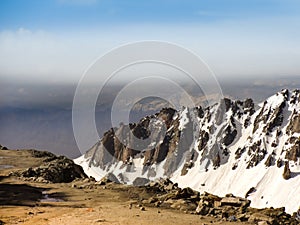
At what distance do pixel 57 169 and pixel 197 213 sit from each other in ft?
109

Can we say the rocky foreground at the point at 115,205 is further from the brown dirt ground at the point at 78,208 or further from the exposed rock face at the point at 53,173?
the exposed rock face at the point at 53,173

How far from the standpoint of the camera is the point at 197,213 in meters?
Answer: 35.8

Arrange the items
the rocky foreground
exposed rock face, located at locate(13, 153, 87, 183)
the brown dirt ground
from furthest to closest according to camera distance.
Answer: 1. exposed rock face, located at locate(13, 153, 87, 183)
2. the rocky foreground
3. the brown dirt ground

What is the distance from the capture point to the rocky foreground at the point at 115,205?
108 ft

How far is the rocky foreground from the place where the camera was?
32.9m

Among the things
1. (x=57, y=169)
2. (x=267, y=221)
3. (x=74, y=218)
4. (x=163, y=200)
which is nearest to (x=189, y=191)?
(x=163, y=200)

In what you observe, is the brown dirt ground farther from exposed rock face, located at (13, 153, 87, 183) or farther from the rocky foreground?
exposed rock face, located at (13, 153, 87, 183)

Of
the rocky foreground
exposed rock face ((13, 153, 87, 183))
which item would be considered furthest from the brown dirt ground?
exposed rock face ((13, 153, 87, 183))

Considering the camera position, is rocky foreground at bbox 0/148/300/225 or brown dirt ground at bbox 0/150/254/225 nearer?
brown dirt ground at bbox 0/150/254/225

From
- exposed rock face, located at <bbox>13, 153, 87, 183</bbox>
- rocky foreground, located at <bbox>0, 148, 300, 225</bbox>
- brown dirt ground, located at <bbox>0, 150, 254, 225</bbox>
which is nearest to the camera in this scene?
brown dirt ground, located at <bbox>0, 150, 254, 225</bbox>

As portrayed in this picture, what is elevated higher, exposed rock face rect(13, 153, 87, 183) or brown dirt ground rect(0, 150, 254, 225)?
exposed rock face rect(13, 153, 87, 183)

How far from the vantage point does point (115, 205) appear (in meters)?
38.3

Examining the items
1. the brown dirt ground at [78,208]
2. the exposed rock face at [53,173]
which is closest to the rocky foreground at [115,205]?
the brown dirt ground at [78,208]

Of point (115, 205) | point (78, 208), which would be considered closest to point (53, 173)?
point (78, 208)
